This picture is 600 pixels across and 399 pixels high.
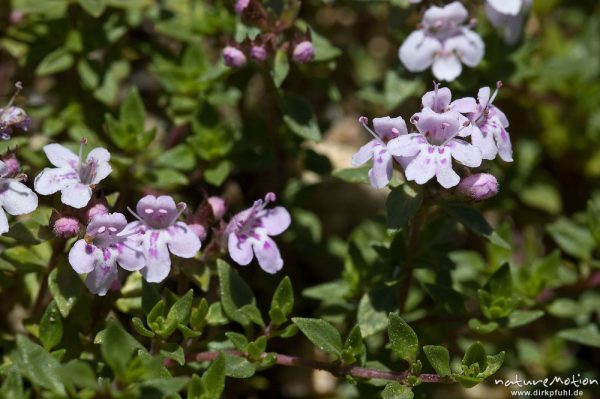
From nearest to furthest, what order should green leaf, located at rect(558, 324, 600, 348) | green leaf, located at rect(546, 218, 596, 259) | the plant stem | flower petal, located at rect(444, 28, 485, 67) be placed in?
the plant stem → green leaf, located at rect(558, 324, 600, 348) → flower petal, located at rect(444, 28, 485, 67) → green leaf, located at rect(546, 218, 596, 259)

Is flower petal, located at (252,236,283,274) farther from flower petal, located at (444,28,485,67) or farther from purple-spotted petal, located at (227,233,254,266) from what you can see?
flower petal, located at (444,28,485,67)

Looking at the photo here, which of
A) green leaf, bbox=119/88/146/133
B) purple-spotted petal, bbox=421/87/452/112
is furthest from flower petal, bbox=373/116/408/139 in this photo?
green leaf, bbox=119/88/146/133

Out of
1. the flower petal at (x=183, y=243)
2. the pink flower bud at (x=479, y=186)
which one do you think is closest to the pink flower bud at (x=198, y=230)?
Answer: the flower petal at (x=183, y=243)

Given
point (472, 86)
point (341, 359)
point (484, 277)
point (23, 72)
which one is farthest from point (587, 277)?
point (23, 72)

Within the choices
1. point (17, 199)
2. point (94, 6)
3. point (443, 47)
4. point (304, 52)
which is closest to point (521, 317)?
point (443, 47)

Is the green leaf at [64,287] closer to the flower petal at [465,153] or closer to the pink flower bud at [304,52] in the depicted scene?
the pink flower bud at [304,52]
